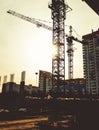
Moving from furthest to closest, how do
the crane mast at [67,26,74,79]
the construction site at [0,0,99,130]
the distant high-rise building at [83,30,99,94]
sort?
the distant high-rise building at [83,30,99,94] → the crane mast at [67,26,74,79] → the construction site at [0,0,99,130]

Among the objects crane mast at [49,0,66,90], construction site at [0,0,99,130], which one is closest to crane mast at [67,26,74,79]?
construction site at [0,0,99,130]

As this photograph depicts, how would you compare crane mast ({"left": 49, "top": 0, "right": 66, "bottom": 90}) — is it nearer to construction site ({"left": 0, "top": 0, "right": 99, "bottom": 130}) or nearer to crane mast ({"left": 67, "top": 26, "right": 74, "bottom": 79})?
construction site ({"left": 0, "top": 0, "right": 99, "bottom": 130})

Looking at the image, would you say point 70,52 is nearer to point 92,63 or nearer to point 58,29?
point 58,29

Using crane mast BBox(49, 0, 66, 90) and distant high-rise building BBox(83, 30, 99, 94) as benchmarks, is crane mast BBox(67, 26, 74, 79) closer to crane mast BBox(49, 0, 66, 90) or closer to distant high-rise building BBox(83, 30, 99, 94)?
crane mast BBox(49, 0, 66, 90)

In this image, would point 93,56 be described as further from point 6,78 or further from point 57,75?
point 57,75

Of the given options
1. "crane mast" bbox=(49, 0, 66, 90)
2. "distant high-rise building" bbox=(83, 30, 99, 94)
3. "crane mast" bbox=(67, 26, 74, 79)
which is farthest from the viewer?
"distant high-rise building" bbox=(83, 30, 99, 94)

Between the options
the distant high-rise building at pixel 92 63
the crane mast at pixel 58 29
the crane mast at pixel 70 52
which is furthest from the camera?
the distant high-rise building at pixel 92 63

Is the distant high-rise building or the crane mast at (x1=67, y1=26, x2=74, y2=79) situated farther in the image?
the distant high-rise building

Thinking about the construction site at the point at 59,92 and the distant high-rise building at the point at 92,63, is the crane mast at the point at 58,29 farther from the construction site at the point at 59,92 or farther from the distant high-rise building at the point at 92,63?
the distant high-rise building at the point at 92,63

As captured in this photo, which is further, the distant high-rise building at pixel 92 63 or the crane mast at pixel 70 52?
the distant high-rise building at pixel 92 63

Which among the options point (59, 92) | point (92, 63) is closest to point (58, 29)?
point (59, 92)

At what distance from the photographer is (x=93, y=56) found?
12531cm

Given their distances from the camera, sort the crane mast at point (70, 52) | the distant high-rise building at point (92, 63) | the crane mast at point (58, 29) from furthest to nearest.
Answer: the distant high-rise building at point (92, 63), the crane mast at point (70, 52), the crane mast at point (58, 29)

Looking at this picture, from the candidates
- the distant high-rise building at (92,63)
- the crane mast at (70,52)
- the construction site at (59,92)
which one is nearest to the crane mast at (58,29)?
the construction site at (59,92)
